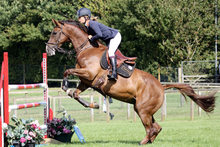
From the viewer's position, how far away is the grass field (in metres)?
8.54

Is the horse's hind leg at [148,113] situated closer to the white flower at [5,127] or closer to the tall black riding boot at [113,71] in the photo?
the tall black riding boot at [113,71]

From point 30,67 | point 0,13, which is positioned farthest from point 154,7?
point 0,13

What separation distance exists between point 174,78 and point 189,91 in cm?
1742

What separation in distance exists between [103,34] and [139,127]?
5.23m

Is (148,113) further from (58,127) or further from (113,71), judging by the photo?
(58,127)

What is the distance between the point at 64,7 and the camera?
35875 mm

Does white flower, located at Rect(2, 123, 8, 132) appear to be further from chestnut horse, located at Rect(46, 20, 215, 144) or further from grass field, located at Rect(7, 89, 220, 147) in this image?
chestnut horse, located at Rect(46, 20, 215, 144)

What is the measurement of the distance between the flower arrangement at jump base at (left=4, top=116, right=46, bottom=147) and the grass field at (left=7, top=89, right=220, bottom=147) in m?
0.95

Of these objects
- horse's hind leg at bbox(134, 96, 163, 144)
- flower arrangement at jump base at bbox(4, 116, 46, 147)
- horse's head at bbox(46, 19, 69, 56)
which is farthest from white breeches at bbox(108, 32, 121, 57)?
flower arrangement at jump base at bbox(4, 116, 46, 147)

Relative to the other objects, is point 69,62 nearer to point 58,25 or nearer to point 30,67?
point 30,67

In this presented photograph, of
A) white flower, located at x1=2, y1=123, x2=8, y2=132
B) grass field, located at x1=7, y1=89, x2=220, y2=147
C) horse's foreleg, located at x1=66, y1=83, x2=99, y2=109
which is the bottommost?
grass field, located at x1=7, y1=89, x2=220, y2=147

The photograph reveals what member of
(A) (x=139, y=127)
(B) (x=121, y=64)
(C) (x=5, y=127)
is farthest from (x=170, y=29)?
(C) (x=5, y=127)

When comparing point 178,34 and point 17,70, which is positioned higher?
point 178,34

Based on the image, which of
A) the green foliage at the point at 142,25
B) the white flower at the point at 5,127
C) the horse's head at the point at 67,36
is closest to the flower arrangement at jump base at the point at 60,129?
the horse's head at the point at 67,36
